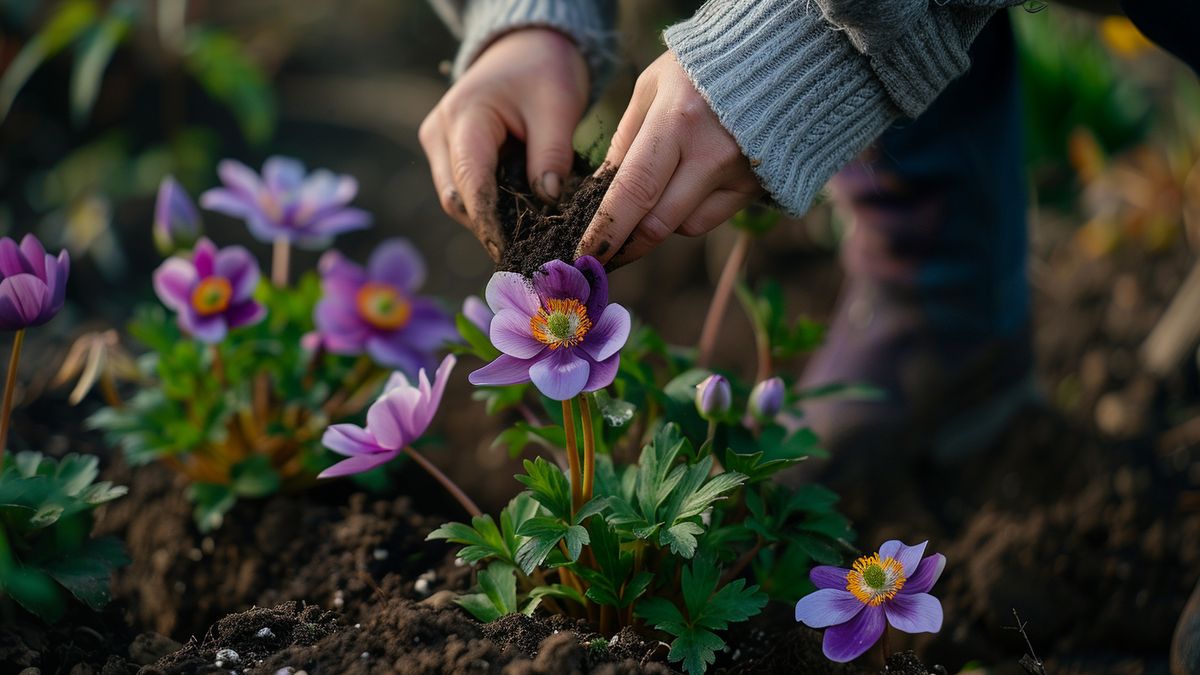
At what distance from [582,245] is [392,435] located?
0.28 meters

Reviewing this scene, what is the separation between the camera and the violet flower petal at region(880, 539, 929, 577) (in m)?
0.96

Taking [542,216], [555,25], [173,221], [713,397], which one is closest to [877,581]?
[713,397]

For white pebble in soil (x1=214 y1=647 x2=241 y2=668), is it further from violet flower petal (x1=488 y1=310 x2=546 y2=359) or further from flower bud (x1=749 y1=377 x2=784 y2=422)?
flower bud (x1=749 y1=377 x2=784 y2=422)

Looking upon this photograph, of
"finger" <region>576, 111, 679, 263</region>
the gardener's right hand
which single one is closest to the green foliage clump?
the gardener's right hand

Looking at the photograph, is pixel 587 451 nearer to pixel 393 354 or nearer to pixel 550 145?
pixel 550 145

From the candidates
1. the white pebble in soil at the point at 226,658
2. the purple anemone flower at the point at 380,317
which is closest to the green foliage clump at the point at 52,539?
the white pebble in soil at the point at 226,658

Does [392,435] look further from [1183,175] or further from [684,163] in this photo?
[1183,175]

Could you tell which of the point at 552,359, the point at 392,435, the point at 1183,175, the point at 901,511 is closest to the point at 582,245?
the point at 552,359

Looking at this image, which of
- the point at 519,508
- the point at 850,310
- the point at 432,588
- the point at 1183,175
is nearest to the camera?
the point at 519,508

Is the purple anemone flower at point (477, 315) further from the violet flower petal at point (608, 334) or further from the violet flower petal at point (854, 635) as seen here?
the violet flower petal at point (854, 635)

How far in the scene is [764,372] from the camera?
135 centimetres

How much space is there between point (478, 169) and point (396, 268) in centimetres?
47

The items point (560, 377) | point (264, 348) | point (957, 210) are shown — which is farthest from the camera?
point (957, 210)

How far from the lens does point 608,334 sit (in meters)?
0.94
